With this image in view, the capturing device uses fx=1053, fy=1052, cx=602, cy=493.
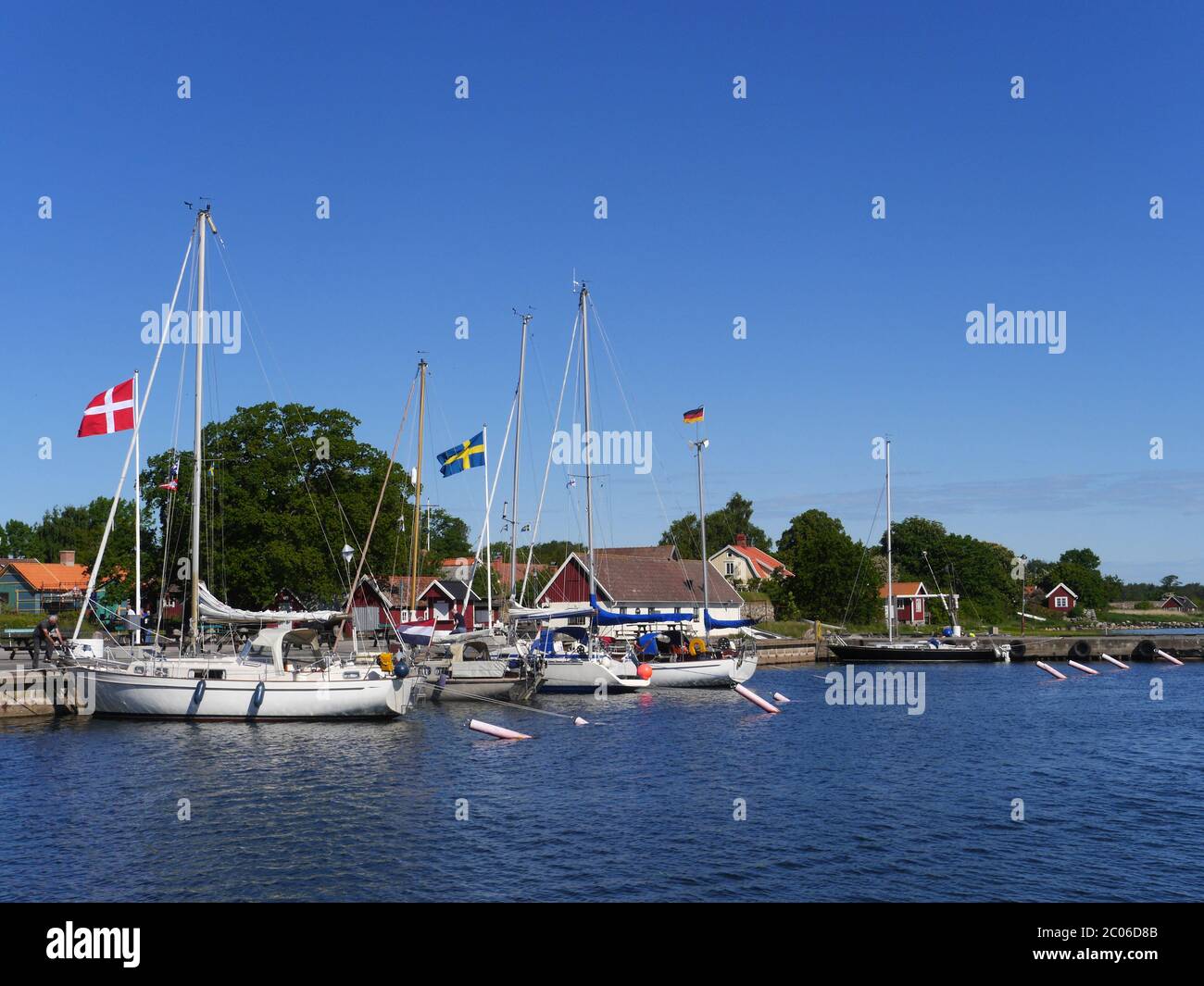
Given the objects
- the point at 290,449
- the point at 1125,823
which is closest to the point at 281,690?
the point at 1125,823

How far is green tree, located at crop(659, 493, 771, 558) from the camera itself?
16375cm

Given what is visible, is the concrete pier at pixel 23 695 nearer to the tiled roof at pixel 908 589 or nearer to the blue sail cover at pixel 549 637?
the blue sail cover at pixel 549 637

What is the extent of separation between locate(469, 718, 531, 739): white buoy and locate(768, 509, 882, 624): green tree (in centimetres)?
6946

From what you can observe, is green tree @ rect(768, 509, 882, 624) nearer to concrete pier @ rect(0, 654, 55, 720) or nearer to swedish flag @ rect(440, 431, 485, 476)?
swedish flag @ rect(440, 431, 485, 476)

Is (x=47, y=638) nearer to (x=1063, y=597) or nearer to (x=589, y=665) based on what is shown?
(x=589, y=665)

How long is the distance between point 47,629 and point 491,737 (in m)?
17.6

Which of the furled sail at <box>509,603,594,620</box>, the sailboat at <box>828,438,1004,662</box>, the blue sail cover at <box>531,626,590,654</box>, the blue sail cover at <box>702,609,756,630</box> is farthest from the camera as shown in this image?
the sailboat at <box>828,438,1004,662</box>

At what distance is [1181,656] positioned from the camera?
289 ft

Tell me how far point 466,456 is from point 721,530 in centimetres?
12476

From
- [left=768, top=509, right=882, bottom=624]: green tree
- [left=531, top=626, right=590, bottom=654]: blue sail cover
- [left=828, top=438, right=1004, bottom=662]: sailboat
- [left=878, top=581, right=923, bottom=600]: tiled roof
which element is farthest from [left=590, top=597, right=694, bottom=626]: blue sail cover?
[left=878, top=581, right=923, bottom=600]: tiled roof

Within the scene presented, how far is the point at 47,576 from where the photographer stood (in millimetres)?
119688

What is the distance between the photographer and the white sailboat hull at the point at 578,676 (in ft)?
170
